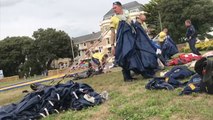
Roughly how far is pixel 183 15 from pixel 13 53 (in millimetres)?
31447

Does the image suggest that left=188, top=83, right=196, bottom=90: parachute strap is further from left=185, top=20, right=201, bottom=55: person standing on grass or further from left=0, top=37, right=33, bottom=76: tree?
left=0, top=37, right=33, bottom=76: tree

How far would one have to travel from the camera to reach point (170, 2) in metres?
51.9

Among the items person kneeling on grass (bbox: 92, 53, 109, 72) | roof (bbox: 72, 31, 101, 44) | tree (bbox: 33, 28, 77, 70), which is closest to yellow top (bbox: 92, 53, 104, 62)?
person kneeling on grass (bbox: 92, 53, 109, 72)

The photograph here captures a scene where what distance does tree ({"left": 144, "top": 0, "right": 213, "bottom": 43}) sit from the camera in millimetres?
49719

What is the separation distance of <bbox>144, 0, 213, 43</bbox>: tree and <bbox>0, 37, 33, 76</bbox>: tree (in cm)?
2552

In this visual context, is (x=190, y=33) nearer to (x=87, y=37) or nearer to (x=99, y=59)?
(x=99, y=59)

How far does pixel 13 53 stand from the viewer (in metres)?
63.7

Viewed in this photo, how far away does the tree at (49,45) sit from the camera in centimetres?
6197

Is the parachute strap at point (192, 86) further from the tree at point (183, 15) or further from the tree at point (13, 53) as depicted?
the tree at point (13, 53)

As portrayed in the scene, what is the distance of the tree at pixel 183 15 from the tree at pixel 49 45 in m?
19.1

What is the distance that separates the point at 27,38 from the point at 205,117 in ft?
217

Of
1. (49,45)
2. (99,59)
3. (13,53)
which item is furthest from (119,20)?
(13,53)

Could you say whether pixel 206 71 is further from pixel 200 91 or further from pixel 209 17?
pixel 209 17

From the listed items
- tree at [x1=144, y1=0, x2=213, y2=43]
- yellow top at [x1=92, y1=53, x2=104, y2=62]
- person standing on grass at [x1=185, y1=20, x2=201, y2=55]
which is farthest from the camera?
tree at [x1=144, y1=0, x2=213, y2=43]
